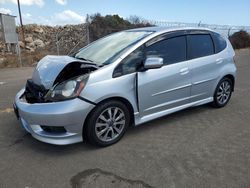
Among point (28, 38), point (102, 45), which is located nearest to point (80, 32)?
point (28, 38)

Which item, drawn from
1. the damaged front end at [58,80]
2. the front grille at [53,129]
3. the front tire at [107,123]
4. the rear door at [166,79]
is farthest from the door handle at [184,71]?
the front grille at [53,129]

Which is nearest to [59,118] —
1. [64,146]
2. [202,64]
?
[64,146]

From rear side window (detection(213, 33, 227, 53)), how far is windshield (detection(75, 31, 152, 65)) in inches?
61.2

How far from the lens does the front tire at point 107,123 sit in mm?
3655

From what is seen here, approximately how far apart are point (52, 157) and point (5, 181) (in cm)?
66

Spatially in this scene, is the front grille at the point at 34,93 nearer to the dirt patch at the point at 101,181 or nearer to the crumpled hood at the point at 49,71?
the crumpled hood at the point at 49,71

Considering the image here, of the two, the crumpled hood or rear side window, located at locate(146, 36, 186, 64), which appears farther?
rear side window, located at locate(146, 36, 186, 64)

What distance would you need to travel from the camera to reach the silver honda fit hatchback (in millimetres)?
3551

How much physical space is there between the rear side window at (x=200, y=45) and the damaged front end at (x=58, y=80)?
1805 mm

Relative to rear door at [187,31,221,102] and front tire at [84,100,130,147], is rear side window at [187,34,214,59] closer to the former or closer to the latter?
rear door at [187,31,221,102]

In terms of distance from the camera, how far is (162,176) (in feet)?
10.2

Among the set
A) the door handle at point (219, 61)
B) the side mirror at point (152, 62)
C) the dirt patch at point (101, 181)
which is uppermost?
the side mirror at point (152, 62)

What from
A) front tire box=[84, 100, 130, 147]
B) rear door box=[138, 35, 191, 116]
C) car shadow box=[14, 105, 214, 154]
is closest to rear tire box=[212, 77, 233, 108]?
rear door box=[138, 35, 191, 116]

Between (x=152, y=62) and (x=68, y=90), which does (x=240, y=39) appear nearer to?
(x=152, y=62)
